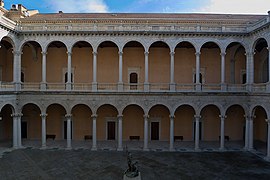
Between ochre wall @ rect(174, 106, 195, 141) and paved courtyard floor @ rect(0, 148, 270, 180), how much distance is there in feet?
14.2

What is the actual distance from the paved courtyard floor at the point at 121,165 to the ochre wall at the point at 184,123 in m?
4.34

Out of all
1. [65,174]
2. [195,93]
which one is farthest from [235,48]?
[65,174]

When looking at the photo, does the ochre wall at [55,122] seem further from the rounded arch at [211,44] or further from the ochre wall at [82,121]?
the rounded arch at [211,44]

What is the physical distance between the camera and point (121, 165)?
16625 mm

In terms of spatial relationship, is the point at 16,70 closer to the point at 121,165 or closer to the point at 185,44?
the point at 121,165

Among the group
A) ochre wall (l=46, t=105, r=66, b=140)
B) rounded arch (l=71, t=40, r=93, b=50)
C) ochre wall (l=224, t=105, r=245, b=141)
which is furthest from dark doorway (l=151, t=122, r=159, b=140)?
rounded arch (l=71, t=40, r=93, b=50)

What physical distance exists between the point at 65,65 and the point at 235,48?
17.3 metres

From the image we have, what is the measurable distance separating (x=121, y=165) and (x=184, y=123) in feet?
31.9

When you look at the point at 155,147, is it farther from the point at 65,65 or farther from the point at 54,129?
the point at 65,65

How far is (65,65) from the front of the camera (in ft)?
78.4

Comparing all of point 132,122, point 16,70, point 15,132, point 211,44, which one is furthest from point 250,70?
point 15,132

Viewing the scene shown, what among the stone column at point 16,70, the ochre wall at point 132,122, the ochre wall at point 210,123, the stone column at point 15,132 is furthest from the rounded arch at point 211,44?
the stone column at point 15,132

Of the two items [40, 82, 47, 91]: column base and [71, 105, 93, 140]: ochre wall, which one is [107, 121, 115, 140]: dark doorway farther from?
[40, 82, 47, 91]: column base

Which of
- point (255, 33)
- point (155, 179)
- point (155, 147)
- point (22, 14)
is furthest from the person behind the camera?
point (22, 14)
